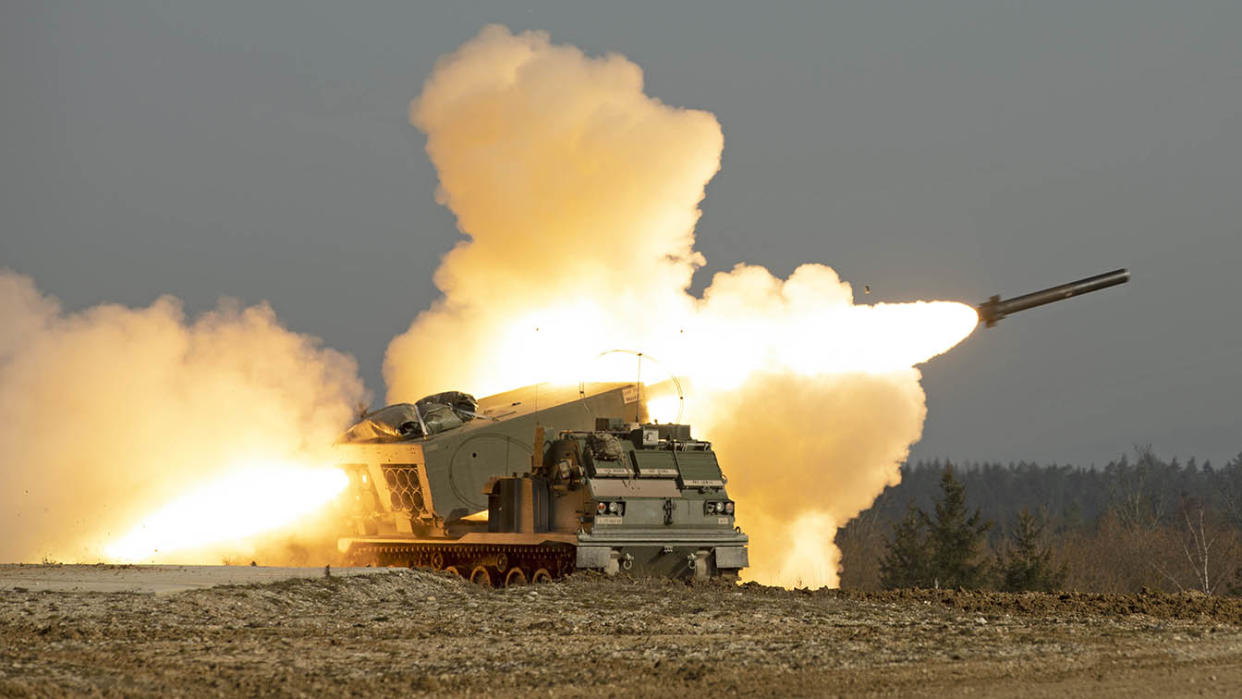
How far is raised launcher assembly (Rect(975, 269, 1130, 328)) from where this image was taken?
31641 mm

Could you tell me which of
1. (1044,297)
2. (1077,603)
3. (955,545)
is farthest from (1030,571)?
(1077,603)

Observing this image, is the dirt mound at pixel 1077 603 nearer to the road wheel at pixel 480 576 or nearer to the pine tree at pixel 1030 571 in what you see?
the road wheel at pixel 480 576

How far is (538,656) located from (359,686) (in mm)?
2641

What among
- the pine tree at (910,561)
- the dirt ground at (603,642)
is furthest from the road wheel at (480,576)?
the pine tree at (910,561)

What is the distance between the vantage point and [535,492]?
30.4 metres

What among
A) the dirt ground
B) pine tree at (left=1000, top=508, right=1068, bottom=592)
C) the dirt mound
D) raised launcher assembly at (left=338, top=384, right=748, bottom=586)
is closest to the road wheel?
raised launcher assembly at (left=338, top=384, right=748, bottom=586)

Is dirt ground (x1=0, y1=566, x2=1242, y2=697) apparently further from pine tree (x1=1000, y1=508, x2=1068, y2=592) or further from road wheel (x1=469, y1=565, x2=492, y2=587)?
pine tree (x1=1000, y1=508, x2=1068, y2=592)

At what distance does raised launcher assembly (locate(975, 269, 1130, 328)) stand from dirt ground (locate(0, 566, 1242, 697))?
27.0 feet

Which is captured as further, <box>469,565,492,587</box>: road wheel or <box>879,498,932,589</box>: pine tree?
<box>879,498,932,589</box>: pine tree

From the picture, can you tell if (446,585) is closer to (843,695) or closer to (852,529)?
(843,695)

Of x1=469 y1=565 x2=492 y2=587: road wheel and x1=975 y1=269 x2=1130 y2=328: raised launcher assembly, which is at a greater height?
x1=975 y1=269 x2=1130 y2=328: raised launcher assembly

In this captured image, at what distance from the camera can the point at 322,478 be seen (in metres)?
35.9

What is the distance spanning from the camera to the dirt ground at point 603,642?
49.2 feet

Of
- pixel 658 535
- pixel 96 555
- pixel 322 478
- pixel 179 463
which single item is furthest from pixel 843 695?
pixel 179 463
